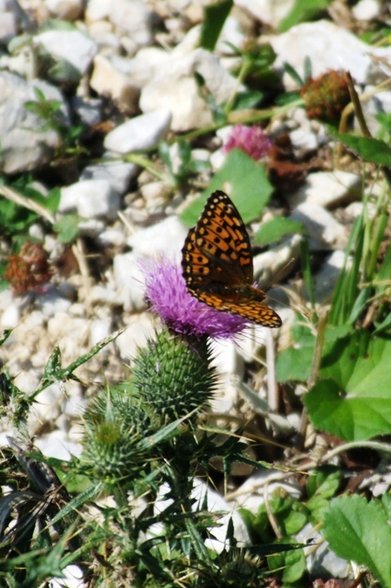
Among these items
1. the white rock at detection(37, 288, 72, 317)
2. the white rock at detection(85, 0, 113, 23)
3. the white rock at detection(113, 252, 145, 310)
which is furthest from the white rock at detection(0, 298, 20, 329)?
the white rock at detection(85, 0, 113, 23)

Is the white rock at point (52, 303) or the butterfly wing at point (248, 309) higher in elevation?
the butterfly wing at point (248, 309)

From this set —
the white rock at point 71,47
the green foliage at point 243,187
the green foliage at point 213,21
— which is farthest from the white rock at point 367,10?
the green foliage at point 243,187

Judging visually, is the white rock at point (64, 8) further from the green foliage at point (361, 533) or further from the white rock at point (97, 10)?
the green foliage at point (361, 533)

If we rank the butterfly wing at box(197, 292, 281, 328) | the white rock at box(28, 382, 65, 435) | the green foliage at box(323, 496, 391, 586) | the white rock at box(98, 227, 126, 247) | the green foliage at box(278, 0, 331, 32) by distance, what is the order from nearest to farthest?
1. the butterfly wing at box(197, 292, 281, 328)
2. the green foliage at box(323, 496, 391, 586)
3. the white rock at box(28, 382, 65, 435)
4. the white rock at box(98, 227, 126, 247)
5. the green foliage at box(278, 0, 331, 32)

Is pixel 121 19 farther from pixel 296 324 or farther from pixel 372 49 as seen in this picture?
pixel 296 324

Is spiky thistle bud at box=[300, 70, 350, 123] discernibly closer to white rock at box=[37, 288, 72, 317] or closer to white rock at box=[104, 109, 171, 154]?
white rock at box=[104, 109, 171, 154]

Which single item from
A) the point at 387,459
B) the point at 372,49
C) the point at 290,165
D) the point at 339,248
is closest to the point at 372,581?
the point at 387,459
